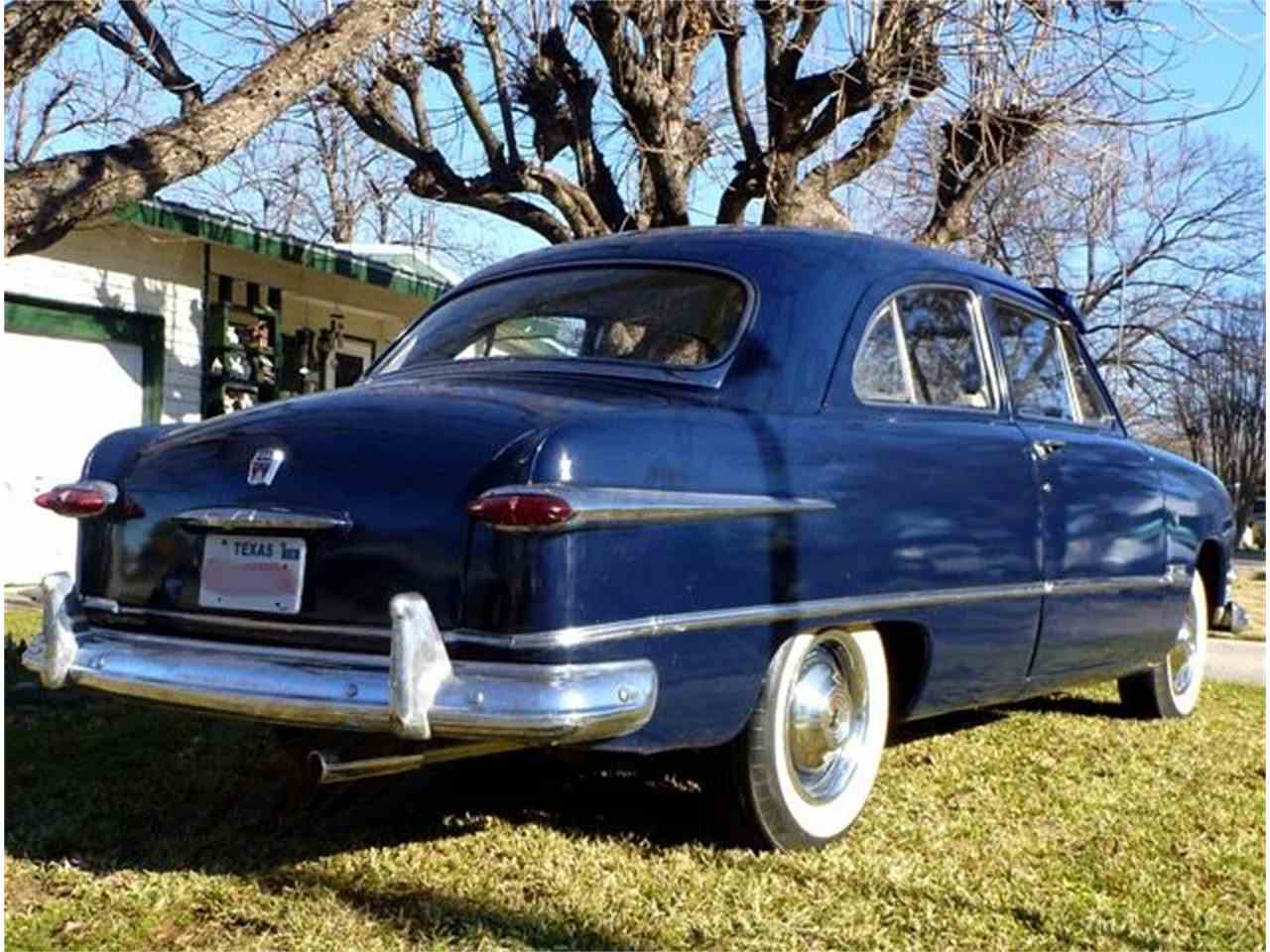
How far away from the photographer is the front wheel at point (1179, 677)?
20.5ft

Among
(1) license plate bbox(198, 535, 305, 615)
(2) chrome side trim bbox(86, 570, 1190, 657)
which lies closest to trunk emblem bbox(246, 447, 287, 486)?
(1) license plate bbox(198, 535, 305, 615)

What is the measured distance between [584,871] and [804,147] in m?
7.89

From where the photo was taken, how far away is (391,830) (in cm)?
400

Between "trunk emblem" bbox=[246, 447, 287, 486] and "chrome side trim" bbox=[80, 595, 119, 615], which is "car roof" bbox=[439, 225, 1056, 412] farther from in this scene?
"chrome side trim" bbox=[80, 595, 119, 615]

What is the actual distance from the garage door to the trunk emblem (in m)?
8.04

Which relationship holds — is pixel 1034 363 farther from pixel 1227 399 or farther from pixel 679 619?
pixel 1227 399

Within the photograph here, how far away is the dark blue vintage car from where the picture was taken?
3.08 metres

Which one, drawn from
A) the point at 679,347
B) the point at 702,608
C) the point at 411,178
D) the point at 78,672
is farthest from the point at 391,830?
the point at 411,178

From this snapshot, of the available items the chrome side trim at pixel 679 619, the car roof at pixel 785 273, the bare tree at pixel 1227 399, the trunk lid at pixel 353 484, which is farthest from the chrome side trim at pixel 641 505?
the bare tree at pixel 1227 399

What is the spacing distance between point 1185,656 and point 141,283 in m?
8.92

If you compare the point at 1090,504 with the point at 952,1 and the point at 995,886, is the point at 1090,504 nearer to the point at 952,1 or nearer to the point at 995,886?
the point at 995,886

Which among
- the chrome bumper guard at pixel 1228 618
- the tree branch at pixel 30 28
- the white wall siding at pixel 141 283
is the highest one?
the tree branch at pixel 30 28

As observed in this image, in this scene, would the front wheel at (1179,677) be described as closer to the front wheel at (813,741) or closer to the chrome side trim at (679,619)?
the chrome side trim at (679,619)

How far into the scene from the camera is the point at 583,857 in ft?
12.2
